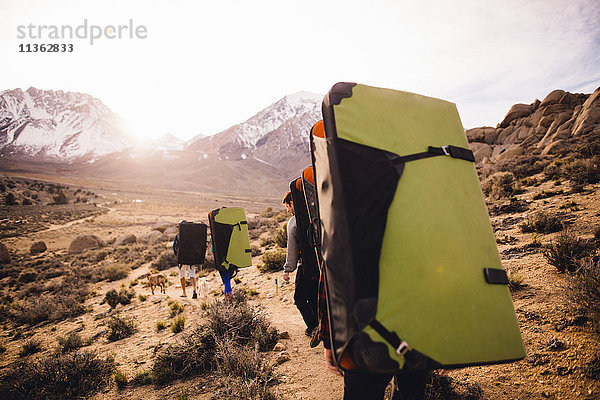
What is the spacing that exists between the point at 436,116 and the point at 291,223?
Result: 2359mm

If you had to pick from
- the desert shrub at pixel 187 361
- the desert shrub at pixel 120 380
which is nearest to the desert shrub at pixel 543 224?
the desert shrub at pixel 187 361

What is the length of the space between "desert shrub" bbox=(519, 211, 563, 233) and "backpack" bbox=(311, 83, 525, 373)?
6274 millimetres

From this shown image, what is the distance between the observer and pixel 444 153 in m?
1.47

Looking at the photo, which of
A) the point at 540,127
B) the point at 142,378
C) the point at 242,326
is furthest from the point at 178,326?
the point at 540,127

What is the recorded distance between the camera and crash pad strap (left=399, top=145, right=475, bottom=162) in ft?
4.52

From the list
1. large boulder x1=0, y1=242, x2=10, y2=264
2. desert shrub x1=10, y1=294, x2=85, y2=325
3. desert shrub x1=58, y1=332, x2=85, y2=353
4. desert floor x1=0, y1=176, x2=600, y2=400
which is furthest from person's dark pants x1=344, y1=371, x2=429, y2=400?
large boulder x1=0, y1=242, x2=10, y2=264

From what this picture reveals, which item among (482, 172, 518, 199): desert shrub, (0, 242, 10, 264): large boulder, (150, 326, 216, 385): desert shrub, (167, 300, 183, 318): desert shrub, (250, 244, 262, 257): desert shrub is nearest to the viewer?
(150, 326, 216, 385): desert shrub

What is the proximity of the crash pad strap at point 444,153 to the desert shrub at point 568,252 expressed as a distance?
4.22 meters

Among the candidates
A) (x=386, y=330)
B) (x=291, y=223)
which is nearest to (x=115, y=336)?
(x=291, y=223)

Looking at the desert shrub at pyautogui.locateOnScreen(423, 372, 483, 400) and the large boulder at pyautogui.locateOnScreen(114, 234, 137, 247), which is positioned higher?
the desert shrub at pyautogui.locateOnScreen(423, 372, 483, 400)

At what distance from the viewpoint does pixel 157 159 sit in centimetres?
12388

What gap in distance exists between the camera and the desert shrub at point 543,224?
19.0ft

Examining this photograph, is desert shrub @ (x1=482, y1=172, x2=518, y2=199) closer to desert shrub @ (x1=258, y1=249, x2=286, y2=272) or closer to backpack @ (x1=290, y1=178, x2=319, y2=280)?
desert shrub @ (x1=258, y1=249, x2=286, y2=272)

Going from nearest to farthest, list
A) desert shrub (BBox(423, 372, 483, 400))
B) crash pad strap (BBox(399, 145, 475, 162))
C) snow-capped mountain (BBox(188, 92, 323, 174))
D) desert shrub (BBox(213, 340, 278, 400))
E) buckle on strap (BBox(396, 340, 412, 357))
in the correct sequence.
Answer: buckle on strap (BBox(396, 340, 412, 357))
crash pad strap (BBox(399, 145, 475, 162))
desert shrub (BBox(423, 372, 483, 400))
desert shrub (BBox(213, 340, 278, 400))
snow-capped mountain (BBox(188, 92, 323, 174))
